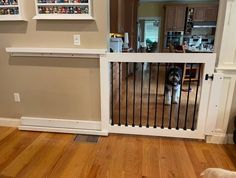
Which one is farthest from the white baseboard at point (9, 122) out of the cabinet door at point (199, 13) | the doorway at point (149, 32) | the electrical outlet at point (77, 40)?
the cabinet door at point (199, 13)

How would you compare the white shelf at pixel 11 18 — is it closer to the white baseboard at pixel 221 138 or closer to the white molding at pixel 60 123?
the white molding at pixel 60 123

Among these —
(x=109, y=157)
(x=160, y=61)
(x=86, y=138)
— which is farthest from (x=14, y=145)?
(x=160, y=61)

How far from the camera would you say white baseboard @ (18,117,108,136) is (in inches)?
94.0

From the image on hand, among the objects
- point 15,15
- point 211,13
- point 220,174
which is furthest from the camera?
point 211,13

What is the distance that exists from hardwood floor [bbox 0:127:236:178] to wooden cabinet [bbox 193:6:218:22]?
7.13m

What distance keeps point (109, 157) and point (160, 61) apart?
1.06 meters

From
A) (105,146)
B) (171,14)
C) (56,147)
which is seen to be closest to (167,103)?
(105,146)

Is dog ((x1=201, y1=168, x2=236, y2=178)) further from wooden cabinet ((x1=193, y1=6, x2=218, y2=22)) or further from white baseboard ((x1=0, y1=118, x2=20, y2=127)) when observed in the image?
wooden cabinet ((x1=193, y1=6, x2=218, y2=22))

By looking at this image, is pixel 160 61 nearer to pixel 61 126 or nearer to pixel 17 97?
pixel 61 126

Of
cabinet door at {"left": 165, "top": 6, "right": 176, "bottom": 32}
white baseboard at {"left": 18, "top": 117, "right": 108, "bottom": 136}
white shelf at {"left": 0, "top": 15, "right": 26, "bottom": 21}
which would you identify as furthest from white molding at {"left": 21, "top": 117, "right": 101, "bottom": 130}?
cabinet door at {"left": 165, "top": 6, "right": 176, "bottom": 32}

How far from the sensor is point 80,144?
2229 mm

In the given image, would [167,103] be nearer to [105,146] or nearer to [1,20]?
[105,146]

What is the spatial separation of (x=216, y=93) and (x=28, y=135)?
2.11 meters

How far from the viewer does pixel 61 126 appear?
245 centimetres
